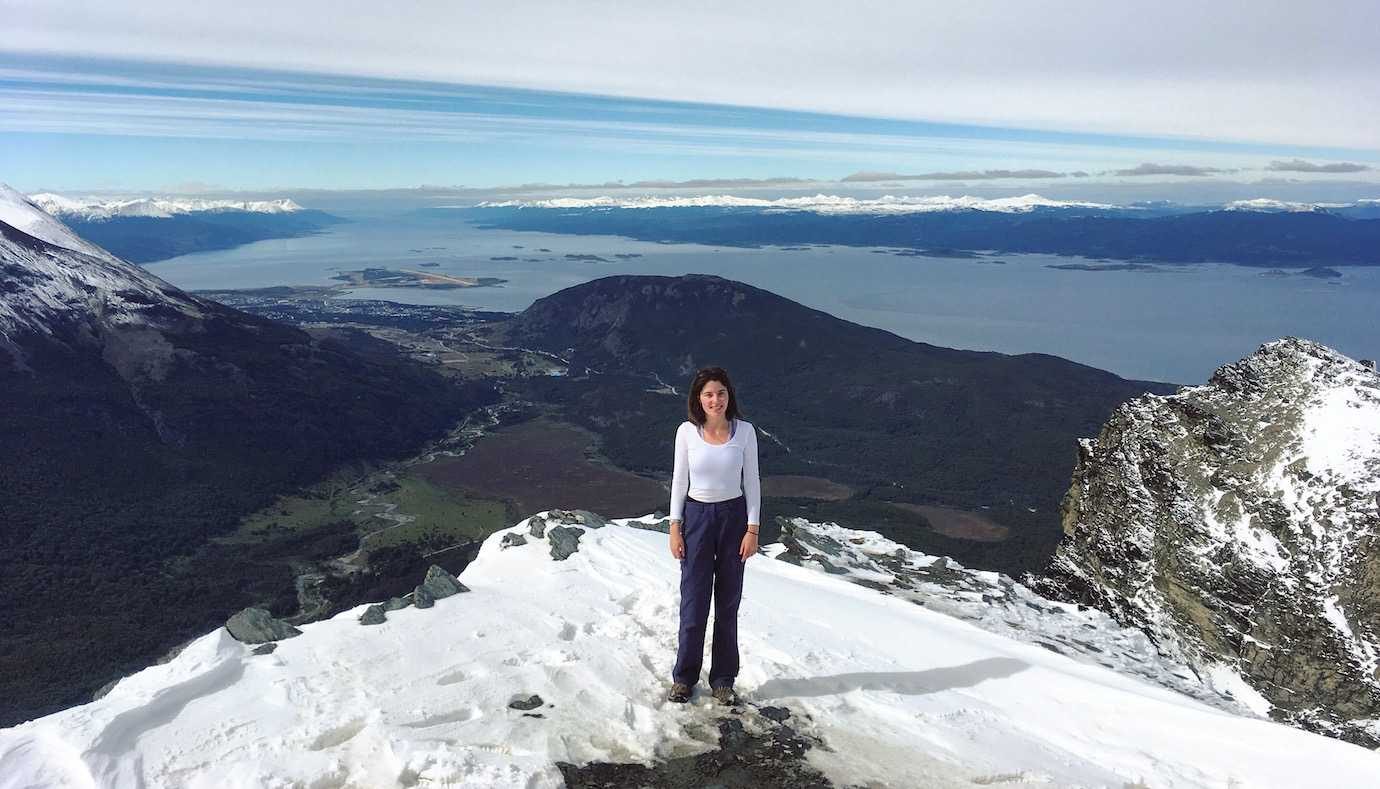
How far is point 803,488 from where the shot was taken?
133m

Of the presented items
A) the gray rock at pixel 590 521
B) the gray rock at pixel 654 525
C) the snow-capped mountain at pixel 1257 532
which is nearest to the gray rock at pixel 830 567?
the gray rock at pixel 654 525

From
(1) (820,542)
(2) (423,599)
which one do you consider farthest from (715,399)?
(1) (820,542)

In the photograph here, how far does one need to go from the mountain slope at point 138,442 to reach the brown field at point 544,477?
59.6ft

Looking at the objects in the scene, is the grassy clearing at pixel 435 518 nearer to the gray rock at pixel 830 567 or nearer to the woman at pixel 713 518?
the gray rock at pixel 830 567

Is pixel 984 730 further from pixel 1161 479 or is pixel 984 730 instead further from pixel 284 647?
pixel 1161 479

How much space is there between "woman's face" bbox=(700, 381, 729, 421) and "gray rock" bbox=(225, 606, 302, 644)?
7.52 m

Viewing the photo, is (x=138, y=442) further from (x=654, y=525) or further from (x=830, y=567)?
(x=830, y=567)

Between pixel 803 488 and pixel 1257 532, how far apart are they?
108 metres

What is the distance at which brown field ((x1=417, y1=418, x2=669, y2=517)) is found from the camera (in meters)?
124

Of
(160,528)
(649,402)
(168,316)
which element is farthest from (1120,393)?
(168,316)

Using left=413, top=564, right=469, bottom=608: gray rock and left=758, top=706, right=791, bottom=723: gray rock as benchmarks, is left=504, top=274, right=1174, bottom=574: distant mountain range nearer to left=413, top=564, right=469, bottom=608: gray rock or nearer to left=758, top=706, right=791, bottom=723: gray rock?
left=413, top=564, right=469, bottom=608: gray rock

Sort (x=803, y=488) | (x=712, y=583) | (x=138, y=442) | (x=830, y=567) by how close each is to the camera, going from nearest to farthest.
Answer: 1. (x=712, y=583)
2. (x=830, y=567)
3. (x=138, y=442)
4. (x=803, y=488)

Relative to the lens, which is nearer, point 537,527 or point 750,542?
point 750,542

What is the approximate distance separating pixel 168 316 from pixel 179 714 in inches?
7693
